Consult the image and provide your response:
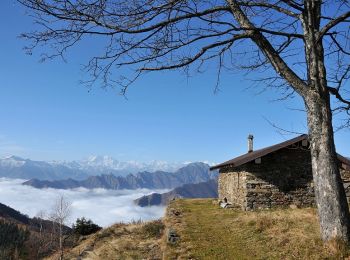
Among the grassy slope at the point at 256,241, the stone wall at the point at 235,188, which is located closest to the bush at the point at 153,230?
the grassy slope at the point at 256,241

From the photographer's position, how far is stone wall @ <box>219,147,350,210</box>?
21906 mm

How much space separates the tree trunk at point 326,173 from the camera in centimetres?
799

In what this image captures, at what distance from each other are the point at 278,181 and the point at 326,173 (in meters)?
14.5

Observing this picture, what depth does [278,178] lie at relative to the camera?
22.3 m

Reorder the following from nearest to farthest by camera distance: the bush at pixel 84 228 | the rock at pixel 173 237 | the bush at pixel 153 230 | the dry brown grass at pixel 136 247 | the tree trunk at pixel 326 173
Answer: the tree trunk at pixel 326 173 → the rock at pixel 173 237 → the dry brown grass at pixel 136 247 → the bush at pixel 153 230 → the bush at pixel 84 228

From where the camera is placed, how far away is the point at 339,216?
796cm

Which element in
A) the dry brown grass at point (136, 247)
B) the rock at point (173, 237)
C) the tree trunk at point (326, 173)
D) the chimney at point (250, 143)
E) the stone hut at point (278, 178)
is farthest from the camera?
the chimney at point (250, 143)

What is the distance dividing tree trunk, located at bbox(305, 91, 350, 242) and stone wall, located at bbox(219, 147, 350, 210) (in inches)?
538

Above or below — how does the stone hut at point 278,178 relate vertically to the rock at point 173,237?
above

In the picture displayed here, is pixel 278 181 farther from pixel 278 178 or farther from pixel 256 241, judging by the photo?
pixel 256 241

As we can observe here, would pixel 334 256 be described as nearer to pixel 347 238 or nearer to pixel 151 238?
pixel 347 238

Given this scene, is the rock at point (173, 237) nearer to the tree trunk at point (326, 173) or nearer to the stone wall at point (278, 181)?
the tree trunk at point (326, 173)

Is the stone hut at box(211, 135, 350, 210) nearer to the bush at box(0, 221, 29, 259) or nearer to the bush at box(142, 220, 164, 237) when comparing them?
the bush at box(142, 220, 164, 237)

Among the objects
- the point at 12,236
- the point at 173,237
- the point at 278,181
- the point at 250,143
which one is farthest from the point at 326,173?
the point at 12,236
